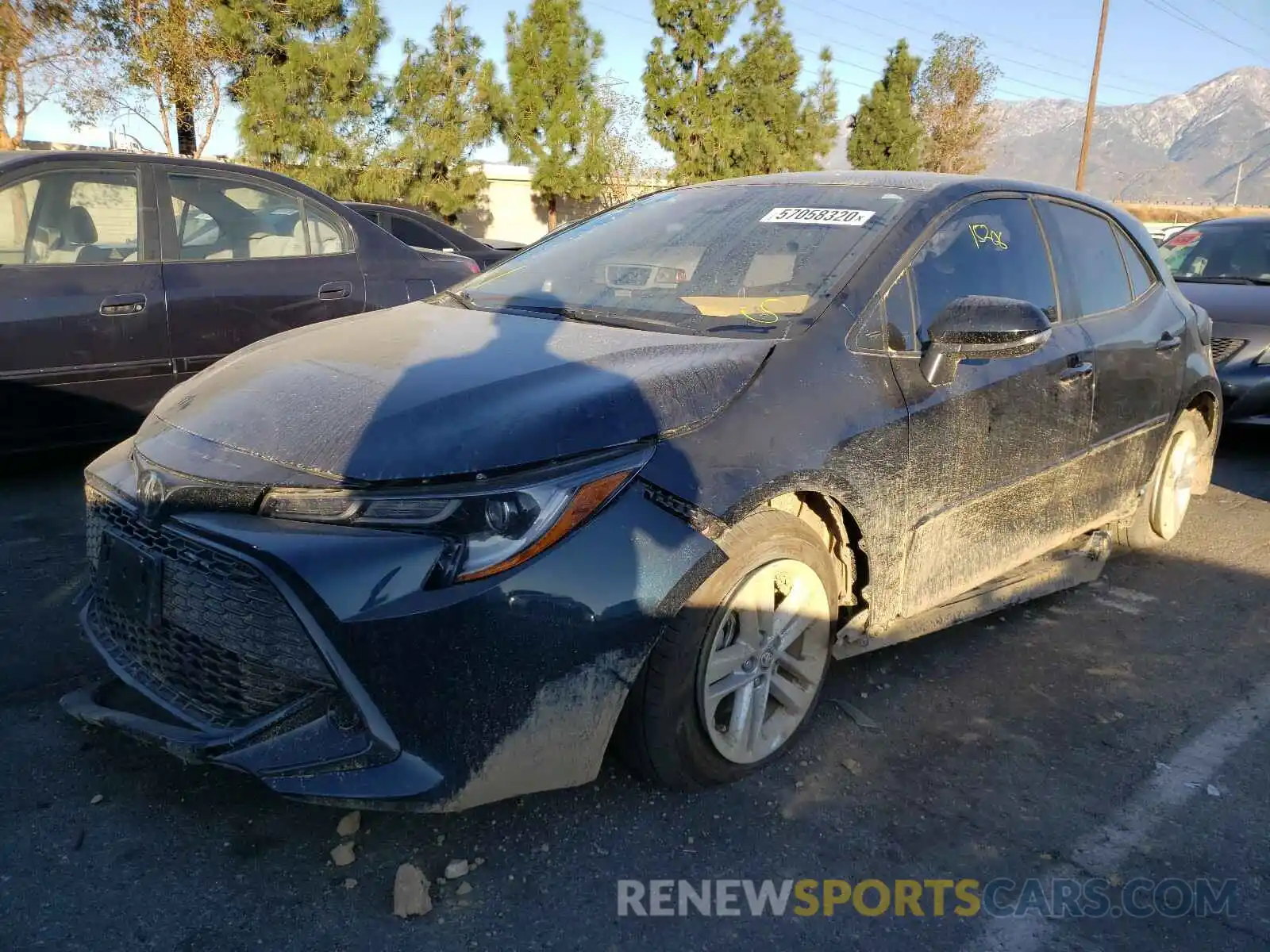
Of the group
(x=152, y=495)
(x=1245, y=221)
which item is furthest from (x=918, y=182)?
(x=1245, y=221)

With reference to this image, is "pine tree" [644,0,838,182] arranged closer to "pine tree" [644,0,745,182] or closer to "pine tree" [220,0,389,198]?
"pine tree" [644,0,745,182]

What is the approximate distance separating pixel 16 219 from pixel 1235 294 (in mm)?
7720

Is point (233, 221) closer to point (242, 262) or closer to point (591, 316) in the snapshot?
point (242, 262)

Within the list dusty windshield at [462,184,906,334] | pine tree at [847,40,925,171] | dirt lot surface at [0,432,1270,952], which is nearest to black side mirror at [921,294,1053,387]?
dusty windshield at [462,184,906,334]

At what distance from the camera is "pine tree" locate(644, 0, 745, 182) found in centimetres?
2664

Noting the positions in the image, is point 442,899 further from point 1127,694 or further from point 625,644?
point 1127,694

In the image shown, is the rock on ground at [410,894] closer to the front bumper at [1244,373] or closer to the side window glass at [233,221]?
the side window glass at [233,221]

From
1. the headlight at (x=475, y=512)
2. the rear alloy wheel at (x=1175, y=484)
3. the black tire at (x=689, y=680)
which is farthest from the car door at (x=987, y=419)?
the headlight at (x=475, y=512)

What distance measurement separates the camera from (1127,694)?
3.39 metres

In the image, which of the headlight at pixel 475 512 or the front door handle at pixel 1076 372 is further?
the front door handle at pixel 1076 372

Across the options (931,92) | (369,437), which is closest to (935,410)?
(369,437)

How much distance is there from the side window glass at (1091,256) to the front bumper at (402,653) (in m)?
2.38

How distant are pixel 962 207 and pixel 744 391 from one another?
1322mm

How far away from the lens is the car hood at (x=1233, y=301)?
22.2ft
